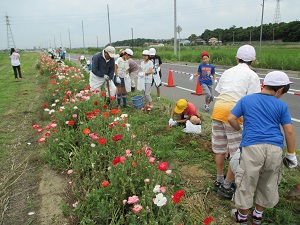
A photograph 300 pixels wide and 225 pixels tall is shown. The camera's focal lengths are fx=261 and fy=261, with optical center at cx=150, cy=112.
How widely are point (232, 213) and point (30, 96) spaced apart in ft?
28.0

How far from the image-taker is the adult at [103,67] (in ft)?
19.3

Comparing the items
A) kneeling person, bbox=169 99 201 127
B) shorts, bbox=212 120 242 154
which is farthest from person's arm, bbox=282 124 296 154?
kneeling person, bbox=169 99 201 127

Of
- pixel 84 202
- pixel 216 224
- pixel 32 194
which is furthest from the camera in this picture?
pixel 32 194

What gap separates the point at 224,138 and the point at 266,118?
0.80 metres

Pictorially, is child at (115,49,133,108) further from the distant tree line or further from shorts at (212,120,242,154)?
the distant tree line

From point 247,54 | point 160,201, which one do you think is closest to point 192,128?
point 247,54

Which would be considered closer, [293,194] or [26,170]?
[293,194]

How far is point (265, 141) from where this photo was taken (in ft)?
7.39

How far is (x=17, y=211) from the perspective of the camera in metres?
2.85

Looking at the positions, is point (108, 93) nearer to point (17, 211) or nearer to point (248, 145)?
point (17, 211)

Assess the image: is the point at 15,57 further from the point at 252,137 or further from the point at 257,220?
the point at 257,220

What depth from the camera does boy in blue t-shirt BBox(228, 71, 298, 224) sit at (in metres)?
2.23

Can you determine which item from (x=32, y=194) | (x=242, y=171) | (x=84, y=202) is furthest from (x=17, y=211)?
(x=242, y=171)

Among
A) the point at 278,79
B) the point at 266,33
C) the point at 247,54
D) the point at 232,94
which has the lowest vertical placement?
the point at 232,94
